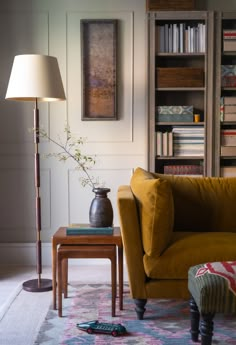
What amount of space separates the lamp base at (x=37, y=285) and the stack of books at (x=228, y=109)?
6.44 feet

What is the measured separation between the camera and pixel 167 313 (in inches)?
120

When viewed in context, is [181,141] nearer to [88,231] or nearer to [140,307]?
[88,231]

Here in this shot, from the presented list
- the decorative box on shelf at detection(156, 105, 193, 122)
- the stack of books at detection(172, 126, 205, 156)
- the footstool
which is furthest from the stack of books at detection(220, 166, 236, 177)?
the footstool

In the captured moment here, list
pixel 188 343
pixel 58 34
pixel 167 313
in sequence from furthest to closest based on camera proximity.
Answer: pixel 58 34, pixel 167 313, pixel 188 343

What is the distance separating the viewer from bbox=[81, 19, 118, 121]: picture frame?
4.28 metres

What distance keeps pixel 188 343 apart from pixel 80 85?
2.53m

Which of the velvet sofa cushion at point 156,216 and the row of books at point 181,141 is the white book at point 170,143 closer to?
the row of books at point 181,141

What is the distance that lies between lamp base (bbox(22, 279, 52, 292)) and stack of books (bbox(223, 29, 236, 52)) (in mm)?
2379

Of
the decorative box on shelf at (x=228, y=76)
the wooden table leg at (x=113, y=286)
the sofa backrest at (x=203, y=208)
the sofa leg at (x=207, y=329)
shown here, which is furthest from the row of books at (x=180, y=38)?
the sofa leg at (x=207, y=329)

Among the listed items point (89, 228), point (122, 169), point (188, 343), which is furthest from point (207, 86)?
point (188, 343)

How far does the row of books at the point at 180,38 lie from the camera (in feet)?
13.4

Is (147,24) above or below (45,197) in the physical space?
above

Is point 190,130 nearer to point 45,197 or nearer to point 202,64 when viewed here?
point 202,64

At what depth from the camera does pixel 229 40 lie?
13.3 ft
